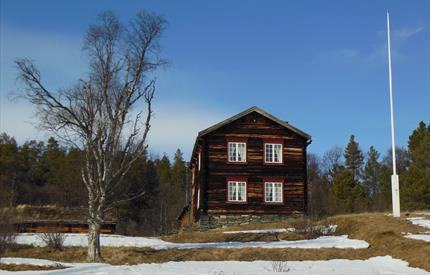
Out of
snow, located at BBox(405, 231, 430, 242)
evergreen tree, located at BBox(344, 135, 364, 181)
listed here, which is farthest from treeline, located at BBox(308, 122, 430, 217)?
snow, located at BBox(405, 231, 430, 242)

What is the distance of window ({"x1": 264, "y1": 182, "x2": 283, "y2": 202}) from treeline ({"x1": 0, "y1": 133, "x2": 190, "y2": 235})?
19226 millimetres

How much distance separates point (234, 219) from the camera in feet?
119

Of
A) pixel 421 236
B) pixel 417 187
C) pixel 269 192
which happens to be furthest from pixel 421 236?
pixel 417 187

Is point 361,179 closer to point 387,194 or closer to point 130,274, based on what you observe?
point 387,194

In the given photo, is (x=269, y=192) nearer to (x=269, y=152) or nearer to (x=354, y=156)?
(x=269, y=152)

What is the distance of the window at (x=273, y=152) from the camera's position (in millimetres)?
37781

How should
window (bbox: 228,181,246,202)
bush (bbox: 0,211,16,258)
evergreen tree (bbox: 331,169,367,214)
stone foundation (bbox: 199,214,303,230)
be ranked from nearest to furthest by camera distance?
bush (bbox: 0,211,16,258), stone foundation (bbox: 199,214,303,230), window (bbox: 228,181,246,202), evergreen tree (bbox: 331,169,367,214)

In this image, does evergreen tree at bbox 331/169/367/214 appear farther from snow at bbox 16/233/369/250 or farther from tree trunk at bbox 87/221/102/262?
tree trunk at bbox 87/221/102/262

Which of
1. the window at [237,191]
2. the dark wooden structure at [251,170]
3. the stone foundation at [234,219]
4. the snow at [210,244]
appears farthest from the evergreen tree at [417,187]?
the snow at [210,244]

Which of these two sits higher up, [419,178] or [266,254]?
[419,178]

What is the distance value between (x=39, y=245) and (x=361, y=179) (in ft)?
212

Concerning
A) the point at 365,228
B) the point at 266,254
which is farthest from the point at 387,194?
the point at 266,254

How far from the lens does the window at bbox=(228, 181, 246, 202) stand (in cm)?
3681

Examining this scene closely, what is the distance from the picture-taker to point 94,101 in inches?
920
